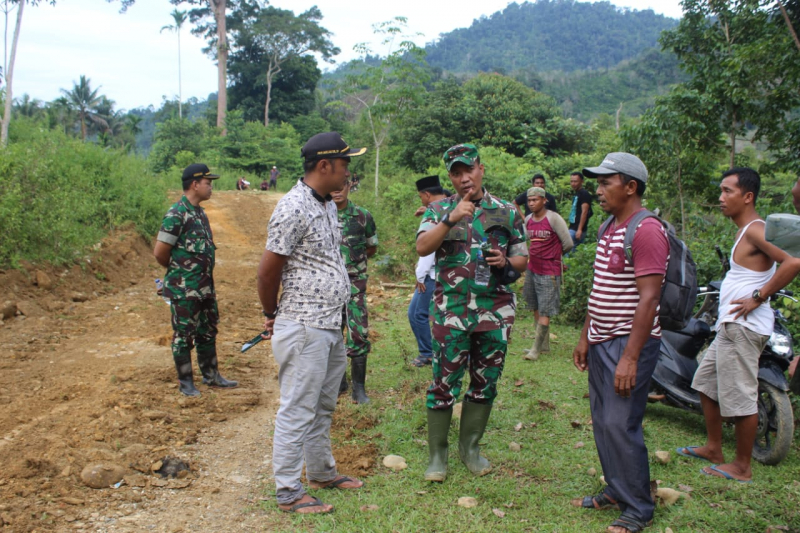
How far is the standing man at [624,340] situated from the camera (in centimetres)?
291

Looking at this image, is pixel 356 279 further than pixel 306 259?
Yes

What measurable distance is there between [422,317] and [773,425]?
322cm

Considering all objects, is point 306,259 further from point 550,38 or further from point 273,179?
point 550,38

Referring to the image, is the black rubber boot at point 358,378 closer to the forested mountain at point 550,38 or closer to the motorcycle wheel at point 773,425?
the motorcycle wheel at point 773,425

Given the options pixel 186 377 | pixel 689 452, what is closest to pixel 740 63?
pixel 689 452

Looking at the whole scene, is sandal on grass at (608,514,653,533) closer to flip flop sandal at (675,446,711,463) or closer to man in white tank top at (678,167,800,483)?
man in white tank top at (678,167,800,483)

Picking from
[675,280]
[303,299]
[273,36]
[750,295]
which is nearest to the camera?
[675,280]

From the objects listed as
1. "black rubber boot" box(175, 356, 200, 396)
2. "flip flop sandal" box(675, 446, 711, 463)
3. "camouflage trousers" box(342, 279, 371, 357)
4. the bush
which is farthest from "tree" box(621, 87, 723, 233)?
the bush

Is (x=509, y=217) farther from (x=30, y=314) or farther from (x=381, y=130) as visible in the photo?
(x=381, y=130)

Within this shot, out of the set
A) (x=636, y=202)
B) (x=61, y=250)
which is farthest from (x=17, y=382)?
(x=636, y=202)

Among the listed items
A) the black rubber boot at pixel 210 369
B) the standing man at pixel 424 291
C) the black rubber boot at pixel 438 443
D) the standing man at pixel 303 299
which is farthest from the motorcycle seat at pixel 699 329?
the black rubber boot at pixel 210 369

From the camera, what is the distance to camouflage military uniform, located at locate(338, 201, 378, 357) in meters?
5.00

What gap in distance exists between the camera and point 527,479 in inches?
147

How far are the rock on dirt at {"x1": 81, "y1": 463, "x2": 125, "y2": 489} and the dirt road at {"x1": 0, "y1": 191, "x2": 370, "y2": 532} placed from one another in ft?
0.20
